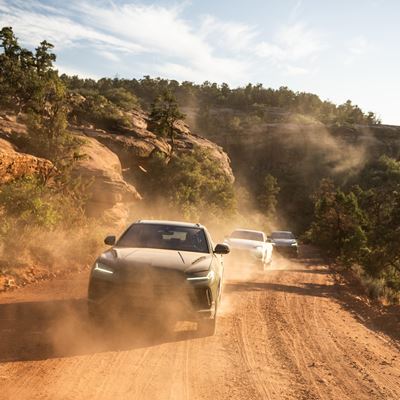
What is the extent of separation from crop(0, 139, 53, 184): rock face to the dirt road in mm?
6364

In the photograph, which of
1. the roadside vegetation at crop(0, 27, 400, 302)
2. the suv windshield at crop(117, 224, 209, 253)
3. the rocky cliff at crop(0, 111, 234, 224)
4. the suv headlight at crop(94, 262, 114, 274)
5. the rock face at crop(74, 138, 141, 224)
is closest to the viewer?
the suv headlight at crop(94, 262, 114, 274)

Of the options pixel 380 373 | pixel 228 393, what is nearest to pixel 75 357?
pixel 228 393

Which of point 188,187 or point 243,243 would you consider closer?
point 243,243

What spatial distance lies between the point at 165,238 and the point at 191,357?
2614mm

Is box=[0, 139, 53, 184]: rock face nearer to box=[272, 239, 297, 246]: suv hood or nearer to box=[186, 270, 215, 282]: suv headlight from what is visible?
box=[186, 270, 215, 282]: suv headlight

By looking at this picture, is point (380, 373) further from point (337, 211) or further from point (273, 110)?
point (273, 110)

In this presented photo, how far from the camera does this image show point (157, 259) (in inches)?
258

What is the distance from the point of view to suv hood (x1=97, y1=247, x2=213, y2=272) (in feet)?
20.8

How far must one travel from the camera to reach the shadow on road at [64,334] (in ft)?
18.0

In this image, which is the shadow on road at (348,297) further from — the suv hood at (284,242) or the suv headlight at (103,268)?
the suv hood at (284,242)

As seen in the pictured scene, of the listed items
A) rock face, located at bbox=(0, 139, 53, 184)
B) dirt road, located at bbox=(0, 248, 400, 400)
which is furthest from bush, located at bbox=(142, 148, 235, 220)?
dirt road, located at bbox=(0, 248, 400, 400)

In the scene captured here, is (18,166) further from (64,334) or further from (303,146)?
(303,146)

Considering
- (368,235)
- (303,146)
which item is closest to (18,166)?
(368,235)

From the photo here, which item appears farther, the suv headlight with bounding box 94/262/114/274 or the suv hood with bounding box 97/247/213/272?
the suv hood with bounding box 97/247/213/272
